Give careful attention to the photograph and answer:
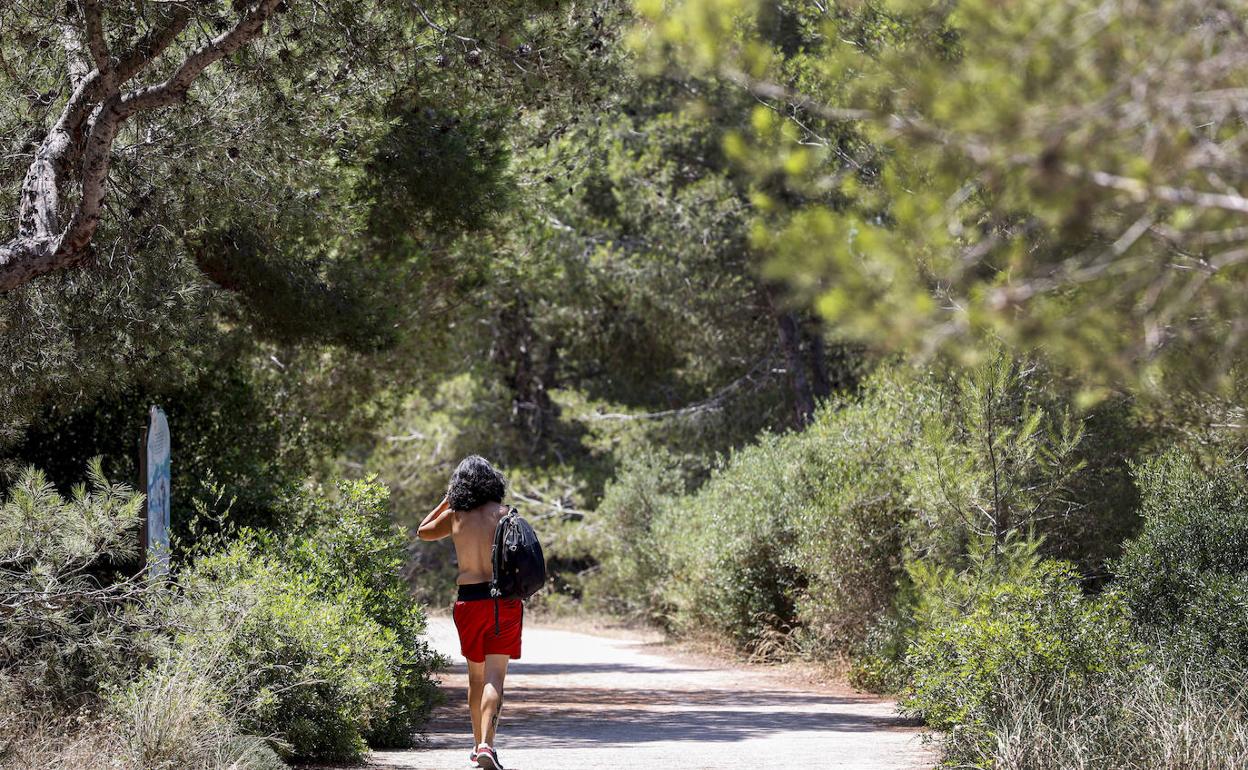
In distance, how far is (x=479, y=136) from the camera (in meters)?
12.7

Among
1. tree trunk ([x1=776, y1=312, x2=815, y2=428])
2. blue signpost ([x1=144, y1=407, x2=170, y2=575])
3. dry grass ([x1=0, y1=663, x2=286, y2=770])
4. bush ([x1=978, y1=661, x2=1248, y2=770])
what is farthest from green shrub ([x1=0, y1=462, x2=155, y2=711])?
tree trunk ([x1=776, y1=312, x2=815, y2=428])

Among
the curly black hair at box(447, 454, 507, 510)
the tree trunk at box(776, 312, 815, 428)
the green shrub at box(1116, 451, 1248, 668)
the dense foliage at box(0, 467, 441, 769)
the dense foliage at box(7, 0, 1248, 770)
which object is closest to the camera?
the dense foliage at box(7, 0, 1248, 770)

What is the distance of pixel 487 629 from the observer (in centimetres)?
838

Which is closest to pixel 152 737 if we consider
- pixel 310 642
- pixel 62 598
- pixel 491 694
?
pixel 62 598

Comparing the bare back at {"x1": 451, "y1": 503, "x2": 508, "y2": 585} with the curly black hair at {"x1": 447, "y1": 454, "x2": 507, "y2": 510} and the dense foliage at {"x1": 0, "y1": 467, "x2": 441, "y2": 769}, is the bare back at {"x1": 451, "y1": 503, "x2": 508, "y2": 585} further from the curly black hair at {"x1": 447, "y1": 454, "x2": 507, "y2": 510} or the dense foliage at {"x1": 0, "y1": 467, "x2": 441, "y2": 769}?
the dense foliage at {"x1": 0, "y1": 467, "x2": 441, "y2": 769}

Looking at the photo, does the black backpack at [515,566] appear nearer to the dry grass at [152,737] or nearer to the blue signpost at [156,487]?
the dry grass at [152,737]

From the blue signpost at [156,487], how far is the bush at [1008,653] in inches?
195

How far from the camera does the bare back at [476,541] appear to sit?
8.49 m

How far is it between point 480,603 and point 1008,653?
313 centimetres

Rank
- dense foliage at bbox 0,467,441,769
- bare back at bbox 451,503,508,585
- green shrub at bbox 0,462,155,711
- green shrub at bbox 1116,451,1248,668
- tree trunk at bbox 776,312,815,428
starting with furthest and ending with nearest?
tree trunk at bbox 776,312,815,428, green shrub at bbox 1116,451,1248,668, bare back at bbox 451,503,508,585, green shrub at bbox 0,462,155,711, dense foliage at bbox 0,467,441,769

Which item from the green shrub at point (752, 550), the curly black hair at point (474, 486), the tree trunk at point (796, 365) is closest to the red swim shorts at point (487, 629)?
the curly black hair at point (474, 486)

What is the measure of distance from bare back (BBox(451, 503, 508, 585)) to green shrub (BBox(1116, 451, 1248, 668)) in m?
4.07

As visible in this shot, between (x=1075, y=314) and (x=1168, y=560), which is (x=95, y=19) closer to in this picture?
(x=1075, y=314)

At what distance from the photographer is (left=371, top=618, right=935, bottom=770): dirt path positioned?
30.5 ft
